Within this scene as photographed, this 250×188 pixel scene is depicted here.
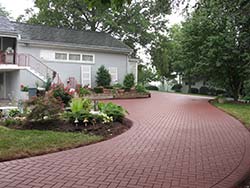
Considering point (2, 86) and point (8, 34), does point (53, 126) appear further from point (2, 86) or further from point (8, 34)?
point (2, 86)

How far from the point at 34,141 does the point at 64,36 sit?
17.3 meters

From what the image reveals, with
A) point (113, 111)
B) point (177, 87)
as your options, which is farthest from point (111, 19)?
point (113, 111)

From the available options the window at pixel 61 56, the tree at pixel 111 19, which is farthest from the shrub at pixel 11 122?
the tree at pixel 111 19

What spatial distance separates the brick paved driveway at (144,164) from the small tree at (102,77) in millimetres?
14063

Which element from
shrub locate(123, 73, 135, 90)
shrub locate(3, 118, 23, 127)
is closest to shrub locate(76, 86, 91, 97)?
shrub locate(123, 73, 135, 90)

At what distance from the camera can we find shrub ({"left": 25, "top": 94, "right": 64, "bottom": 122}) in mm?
9000

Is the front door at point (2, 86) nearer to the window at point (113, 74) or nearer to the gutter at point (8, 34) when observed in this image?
the gutter at point (8, 34)

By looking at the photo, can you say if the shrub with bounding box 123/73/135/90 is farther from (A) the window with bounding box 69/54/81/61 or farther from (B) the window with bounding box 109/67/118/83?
(A) the window with bounding box 69/54/81/61

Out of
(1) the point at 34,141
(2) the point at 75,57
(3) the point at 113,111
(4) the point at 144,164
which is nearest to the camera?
(4) the point at 144,164

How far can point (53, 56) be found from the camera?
21516 mm

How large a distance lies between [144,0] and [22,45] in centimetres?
1455

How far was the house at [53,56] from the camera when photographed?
18484mm

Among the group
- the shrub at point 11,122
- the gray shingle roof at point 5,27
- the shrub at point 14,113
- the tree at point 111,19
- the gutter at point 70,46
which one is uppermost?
the tree at point 111,19

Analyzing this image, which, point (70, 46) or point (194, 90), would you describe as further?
point (194, 90)
